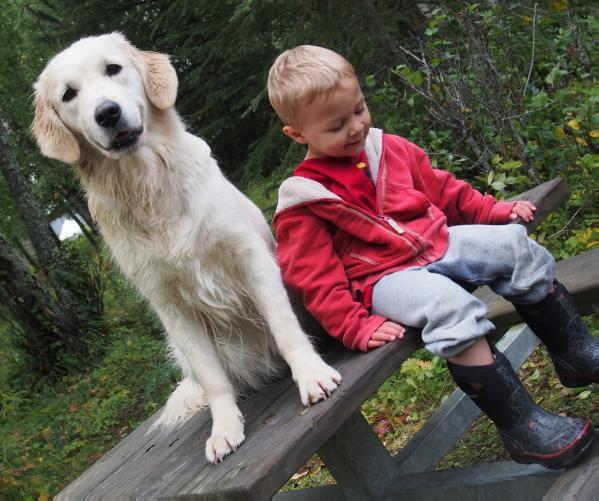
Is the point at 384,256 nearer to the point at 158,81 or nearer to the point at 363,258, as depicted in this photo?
the point at 363,258

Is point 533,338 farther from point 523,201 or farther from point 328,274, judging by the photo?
point 328,274

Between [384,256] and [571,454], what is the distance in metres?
0.83

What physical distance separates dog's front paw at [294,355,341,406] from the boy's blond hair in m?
0.86

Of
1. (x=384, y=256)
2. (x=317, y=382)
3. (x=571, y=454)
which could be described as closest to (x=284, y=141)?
(x=384, y=256)

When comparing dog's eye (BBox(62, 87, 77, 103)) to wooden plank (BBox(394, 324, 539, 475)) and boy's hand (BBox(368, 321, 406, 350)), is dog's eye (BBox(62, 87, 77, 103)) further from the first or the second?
wooden plank (BBox(394, 324, 539, 475))

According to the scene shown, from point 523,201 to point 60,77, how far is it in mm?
1770

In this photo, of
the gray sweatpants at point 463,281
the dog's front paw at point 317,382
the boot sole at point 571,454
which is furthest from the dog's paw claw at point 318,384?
the boot sole at point 571,454

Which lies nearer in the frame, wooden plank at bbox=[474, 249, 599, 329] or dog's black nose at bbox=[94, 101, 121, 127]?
dog's black nose at bbox=[94, 101, 121, 127]

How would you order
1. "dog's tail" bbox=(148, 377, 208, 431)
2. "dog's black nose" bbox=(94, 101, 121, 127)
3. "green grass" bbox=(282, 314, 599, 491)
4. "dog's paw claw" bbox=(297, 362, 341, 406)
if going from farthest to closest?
"green grass" bbox=(282, 314, 599, 491) < "dog's tail" bbox=(148, 377, 208, 431) < "dog's black nose" bbox=(94, 101, 121, 127) < "dog's paw claw" bbox=(297, 362, 341, 406)

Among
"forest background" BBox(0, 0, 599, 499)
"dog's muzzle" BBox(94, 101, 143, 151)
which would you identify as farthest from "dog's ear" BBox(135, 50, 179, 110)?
"forest background" BBox(0, 0, 599, 499)

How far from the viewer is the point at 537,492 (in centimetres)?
235

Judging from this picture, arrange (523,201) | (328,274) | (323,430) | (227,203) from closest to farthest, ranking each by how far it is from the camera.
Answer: (323,430) → (328,274) → (227,203) → (523,201)

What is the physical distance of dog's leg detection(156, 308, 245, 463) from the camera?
2238 mm

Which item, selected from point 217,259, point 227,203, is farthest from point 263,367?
point 227,203
